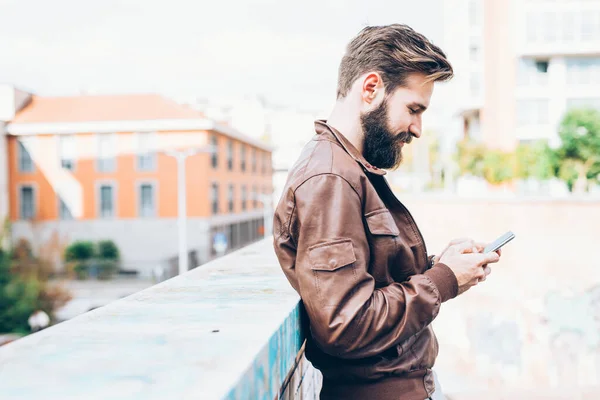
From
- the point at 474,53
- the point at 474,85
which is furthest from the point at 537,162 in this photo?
the point at 474,53

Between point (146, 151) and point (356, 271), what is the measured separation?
29831mm

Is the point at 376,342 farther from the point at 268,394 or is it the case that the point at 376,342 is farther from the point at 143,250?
the point at 143,250

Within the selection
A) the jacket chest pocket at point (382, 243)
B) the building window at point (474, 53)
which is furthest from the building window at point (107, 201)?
the jacket chest pocket at point (382, 243)

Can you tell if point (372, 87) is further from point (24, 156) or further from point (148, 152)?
point (24, 156)

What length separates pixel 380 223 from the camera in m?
1.44

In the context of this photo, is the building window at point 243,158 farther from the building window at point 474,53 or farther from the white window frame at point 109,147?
the building window at point 474,53

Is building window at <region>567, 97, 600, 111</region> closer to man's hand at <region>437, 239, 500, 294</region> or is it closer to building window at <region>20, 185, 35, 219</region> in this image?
building window at <region>20, 185, 35, 219</region>

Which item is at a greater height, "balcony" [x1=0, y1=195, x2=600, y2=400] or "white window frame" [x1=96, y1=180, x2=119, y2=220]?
"balcony" [x1=0, y1=195, x2=600, y2=400]

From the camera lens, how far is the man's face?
1599 millimetres

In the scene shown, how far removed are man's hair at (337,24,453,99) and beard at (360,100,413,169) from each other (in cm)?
7

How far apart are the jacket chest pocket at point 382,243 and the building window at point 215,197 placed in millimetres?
29981

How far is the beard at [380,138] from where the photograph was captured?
5.29 feet

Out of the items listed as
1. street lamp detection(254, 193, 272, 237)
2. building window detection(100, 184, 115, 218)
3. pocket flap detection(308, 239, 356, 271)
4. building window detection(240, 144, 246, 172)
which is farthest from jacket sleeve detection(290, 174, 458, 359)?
street lamp detection(254, 193, 272, 237)

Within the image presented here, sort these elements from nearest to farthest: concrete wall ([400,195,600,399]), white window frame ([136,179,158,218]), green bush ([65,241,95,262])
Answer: concrete wall ([400,195,600,399]), green bush ([65,241,95,262]), white window frame ([136,179,158,218])
